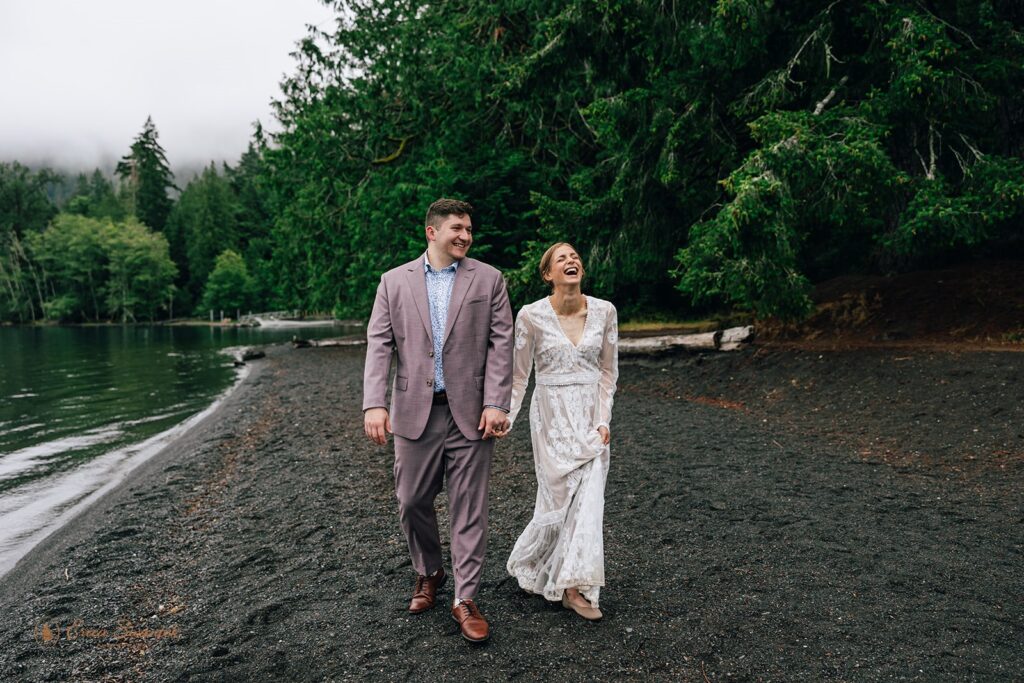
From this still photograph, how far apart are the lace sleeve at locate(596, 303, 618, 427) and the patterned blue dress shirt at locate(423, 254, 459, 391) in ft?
3.12

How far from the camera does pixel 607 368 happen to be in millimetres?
3971

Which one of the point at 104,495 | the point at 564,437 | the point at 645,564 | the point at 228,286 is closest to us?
the point at 564,437

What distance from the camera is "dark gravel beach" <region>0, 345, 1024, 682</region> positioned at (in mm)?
3312

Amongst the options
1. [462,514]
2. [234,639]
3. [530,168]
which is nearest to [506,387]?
[462,514]

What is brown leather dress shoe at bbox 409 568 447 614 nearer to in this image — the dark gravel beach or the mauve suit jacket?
the dark gravel beach

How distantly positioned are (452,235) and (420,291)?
0.36m

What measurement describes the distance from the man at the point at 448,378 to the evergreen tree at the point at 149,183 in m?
105

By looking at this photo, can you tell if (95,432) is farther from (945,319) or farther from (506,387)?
(945,319)

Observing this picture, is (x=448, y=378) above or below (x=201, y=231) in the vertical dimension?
below

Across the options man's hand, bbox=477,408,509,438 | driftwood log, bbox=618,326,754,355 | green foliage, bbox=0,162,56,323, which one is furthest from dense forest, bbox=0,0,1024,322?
green foliage, bbox=0,162,56,323

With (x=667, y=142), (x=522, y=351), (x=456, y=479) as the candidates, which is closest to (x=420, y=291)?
(x=522, y=351)

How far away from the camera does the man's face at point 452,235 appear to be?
11.8ft

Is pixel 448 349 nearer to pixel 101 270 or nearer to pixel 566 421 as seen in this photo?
pixel 566 421

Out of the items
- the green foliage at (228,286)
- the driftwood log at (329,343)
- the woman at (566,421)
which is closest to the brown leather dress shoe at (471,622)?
the woman at (566,421)
